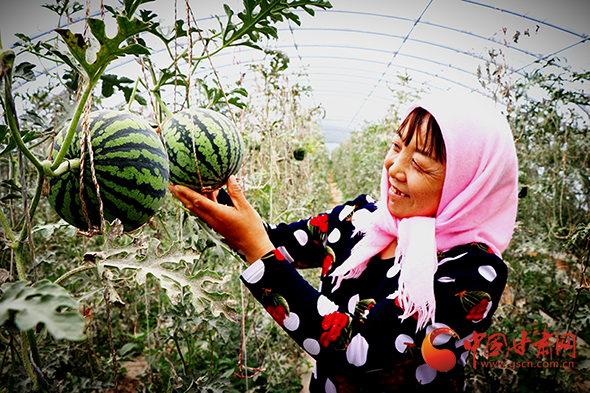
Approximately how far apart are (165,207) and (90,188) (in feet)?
3.40

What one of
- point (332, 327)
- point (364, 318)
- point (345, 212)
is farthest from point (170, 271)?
point (345, 212)

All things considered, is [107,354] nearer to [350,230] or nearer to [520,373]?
[350,230]

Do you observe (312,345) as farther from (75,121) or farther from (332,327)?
(75,121)

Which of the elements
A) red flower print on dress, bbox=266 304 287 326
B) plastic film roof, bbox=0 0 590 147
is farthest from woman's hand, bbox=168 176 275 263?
plastic film roof, bbox=0 0 590 147

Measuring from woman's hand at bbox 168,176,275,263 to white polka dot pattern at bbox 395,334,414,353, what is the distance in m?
0.54

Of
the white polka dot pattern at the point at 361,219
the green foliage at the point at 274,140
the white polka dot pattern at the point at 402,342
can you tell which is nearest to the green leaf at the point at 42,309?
the white polka dot pattern at the point at 402,342

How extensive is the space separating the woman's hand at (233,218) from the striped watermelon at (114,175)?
28cm

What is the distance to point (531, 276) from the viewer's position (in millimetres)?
4570

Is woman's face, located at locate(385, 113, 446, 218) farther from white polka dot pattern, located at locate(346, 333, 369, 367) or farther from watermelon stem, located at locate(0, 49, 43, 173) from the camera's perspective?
watermelon stem, located at locate(0, 49, 43, 173)

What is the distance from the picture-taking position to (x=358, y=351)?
1157 mm

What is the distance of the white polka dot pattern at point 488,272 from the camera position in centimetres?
122

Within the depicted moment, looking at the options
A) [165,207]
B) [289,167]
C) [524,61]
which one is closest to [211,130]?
[165,207]

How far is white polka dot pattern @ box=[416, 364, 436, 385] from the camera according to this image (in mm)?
1280

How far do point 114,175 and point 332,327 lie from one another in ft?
2.68
